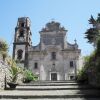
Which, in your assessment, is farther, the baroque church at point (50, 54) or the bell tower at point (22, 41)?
the bell tower at point (22, 41)

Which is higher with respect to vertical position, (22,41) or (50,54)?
(22,41)

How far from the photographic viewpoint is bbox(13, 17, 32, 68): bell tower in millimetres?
36031

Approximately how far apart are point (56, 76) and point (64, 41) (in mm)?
5800

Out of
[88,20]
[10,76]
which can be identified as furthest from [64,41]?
[10,76]

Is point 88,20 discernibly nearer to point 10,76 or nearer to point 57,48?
point 10,76

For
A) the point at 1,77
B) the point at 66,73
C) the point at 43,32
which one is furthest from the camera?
the point at 43,32

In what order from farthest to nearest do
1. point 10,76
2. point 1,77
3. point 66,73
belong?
1. point 66,73
2. point 10,76
3. point 1,77

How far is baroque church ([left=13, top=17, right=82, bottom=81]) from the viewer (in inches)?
1382

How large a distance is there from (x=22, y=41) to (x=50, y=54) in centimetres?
494

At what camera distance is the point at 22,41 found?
122 ft

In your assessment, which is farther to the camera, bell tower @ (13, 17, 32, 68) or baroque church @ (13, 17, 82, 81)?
bell tower @ (13, 17, 32, 68)

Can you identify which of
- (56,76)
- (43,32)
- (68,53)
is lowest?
(56,76)

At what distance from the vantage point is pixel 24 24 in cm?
3903

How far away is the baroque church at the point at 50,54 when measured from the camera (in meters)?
35.1
